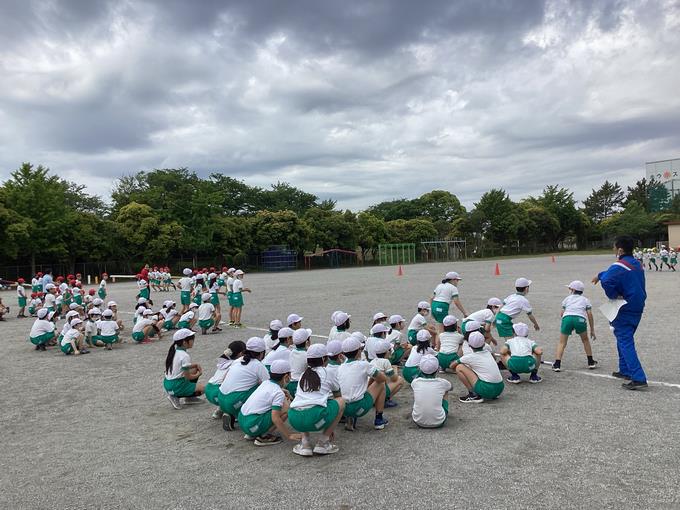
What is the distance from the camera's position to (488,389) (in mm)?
6578

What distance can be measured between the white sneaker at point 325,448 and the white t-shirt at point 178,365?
269 centimetres

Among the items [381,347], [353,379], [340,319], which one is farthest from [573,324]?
[353,379]

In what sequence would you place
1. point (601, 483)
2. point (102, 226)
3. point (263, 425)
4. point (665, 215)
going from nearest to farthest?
1. point (601, 483)
2. point (263, 425)
3. point (102, 226)
4. point (665, 215)

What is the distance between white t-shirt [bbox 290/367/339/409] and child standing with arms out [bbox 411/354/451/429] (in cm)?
108

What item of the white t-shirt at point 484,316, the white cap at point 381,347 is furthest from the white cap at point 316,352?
the white t-shirt at point 484,316

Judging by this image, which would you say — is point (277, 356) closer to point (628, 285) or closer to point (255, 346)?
point (255, 346)

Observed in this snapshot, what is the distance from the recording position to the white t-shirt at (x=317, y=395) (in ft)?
17.3

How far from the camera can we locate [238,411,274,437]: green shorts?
550 centimetres

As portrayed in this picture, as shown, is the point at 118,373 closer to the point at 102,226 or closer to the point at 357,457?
the point at 357,457

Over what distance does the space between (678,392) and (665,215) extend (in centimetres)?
7598

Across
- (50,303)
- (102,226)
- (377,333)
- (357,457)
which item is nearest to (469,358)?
(377,333)

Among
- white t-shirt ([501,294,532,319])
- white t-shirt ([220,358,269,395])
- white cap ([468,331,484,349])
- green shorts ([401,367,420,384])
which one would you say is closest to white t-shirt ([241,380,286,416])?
white t-shirt ([220,358,269,395])

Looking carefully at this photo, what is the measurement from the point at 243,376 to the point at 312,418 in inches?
51.7

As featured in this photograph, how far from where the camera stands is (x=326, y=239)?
63656 mm
